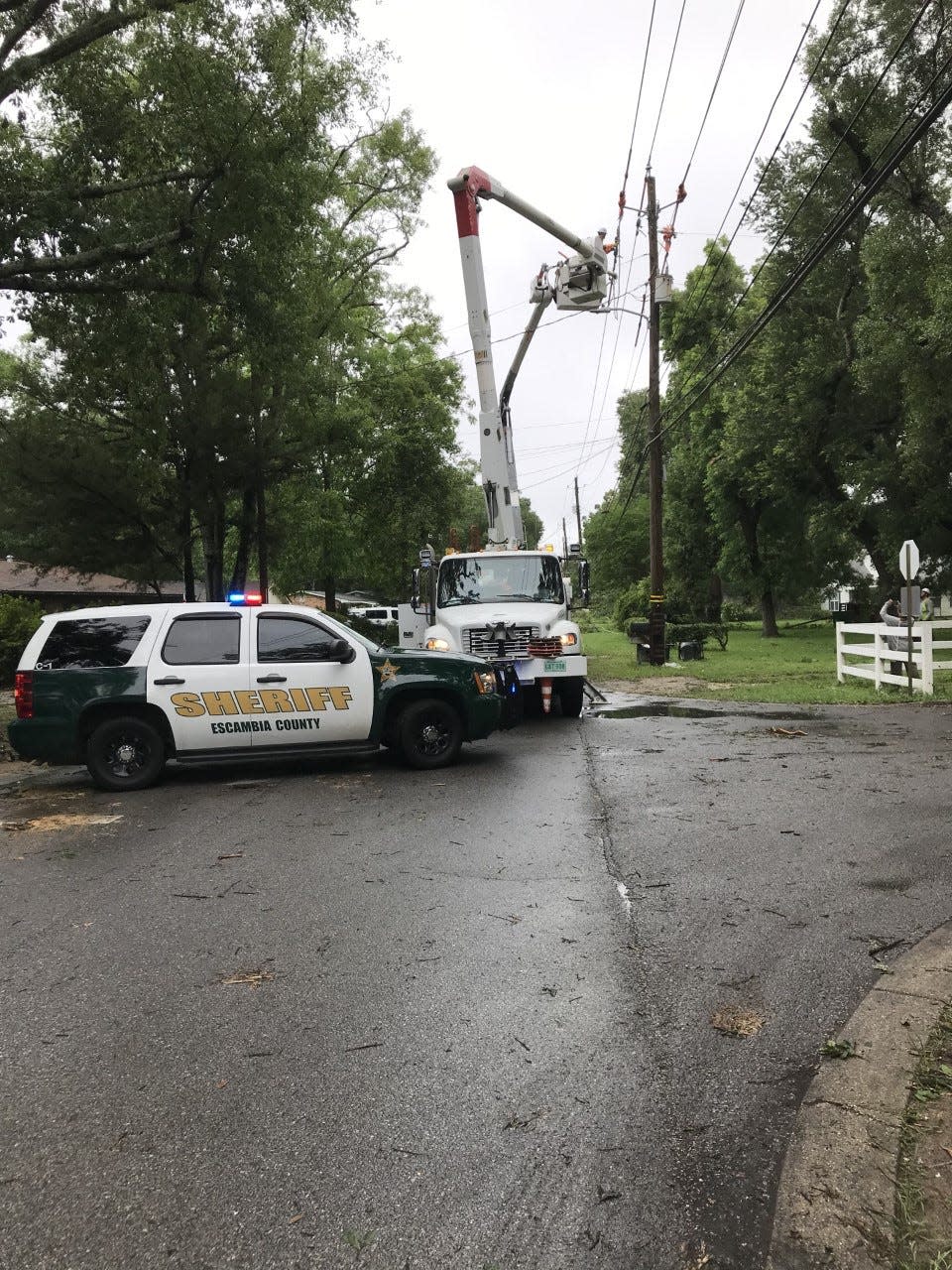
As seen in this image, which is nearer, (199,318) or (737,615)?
(199,318)

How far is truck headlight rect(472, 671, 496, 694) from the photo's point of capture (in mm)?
9984

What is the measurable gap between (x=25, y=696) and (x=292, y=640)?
99.9 inches

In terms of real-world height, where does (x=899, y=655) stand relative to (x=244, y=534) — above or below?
below

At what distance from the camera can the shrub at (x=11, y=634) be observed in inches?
781

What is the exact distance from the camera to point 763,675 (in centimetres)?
2103

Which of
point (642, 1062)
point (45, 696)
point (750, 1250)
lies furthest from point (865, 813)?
point (45, 696)

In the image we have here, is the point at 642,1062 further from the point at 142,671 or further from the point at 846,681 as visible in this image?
the point at 846,681

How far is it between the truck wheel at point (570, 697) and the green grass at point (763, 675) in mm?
3648

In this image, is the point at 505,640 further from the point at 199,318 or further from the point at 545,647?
the point at 199,318

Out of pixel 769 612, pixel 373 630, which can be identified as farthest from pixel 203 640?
pixel 769 612

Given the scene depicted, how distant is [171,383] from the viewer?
20.4m

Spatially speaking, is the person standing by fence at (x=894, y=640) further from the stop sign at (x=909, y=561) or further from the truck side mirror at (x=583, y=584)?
the truck side mirror at (x=583, y=584)

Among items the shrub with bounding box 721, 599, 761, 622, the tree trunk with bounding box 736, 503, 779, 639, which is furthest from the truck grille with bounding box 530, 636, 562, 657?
the shrub with bounding box 721, 599, 761, 622

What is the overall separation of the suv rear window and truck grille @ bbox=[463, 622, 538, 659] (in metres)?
5.03
